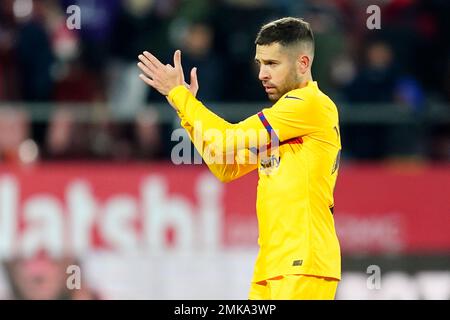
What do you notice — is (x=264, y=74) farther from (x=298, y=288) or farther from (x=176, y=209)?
(x=176, y=209)

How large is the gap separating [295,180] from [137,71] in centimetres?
691

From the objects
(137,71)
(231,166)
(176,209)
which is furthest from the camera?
(137,71)

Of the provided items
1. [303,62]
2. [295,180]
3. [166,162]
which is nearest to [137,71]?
[166,162]

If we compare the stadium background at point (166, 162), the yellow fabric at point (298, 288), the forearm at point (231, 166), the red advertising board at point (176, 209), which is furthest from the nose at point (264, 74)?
the red advertising board at point (176, 209)

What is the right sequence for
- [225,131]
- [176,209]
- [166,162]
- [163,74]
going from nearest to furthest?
[225,131] → [163,74] → [176,209] → [166,162]

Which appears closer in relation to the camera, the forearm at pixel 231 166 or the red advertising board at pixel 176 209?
the forearm at pixel 231 166

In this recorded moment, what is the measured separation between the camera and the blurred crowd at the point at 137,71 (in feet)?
42.9

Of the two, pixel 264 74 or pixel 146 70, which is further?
pixel 146 70

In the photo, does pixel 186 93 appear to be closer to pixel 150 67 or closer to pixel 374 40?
pixel 150 67

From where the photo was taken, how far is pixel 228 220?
12.8 m

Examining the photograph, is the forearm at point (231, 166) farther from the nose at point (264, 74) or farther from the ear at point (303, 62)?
the ear at point (303, 62)

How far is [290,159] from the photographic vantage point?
273 inches

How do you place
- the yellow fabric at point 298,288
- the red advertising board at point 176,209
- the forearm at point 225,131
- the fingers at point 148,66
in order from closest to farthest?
the yellow fabric at point 298,288 → the forearm at point 225,131 → the fingers at point 148,66 → the red advertising board at point 176,209

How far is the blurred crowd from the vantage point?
13.1 meters
